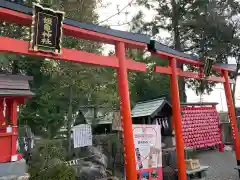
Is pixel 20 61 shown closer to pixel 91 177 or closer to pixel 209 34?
pixel 91 177

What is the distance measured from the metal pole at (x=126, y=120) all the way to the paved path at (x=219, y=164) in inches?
184

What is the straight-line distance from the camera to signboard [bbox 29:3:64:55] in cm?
443

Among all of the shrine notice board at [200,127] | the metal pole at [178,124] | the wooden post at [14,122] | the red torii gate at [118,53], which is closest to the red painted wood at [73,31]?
the red torii gate at [118,53]

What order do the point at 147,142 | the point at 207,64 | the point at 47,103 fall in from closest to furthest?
the point at 147,142 → the point at 207,64 → the point at 47,103

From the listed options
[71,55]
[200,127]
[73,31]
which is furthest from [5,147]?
[200,127]

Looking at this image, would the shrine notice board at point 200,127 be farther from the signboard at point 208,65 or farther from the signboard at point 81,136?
the signboard at point 81,136

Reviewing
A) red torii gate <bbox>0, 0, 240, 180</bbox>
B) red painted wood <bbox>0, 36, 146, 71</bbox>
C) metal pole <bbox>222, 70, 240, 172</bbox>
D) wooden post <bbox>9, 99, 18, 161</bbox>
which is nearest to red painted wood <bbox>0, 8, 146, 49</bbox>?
red torii gate <bbox>0, 0, 240, 180</bbox>

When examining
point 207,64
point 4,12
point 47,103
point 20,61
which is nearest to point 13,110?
point 4,12

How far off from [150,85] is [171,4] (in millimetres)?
5491

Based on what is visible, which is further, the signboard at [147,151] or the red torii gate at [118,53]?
the signboard at [147,151]

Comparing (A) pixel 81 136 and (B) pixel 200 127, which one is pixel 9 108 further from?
(B) pixel 200 127

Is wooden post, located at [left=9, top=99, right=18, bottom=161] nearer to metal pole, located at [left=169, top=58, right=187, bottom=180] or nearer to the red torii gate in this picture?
the red torii gate

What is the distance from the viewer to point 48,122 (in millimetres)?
10180

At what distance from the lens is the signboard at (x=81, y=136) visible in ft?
29.0
